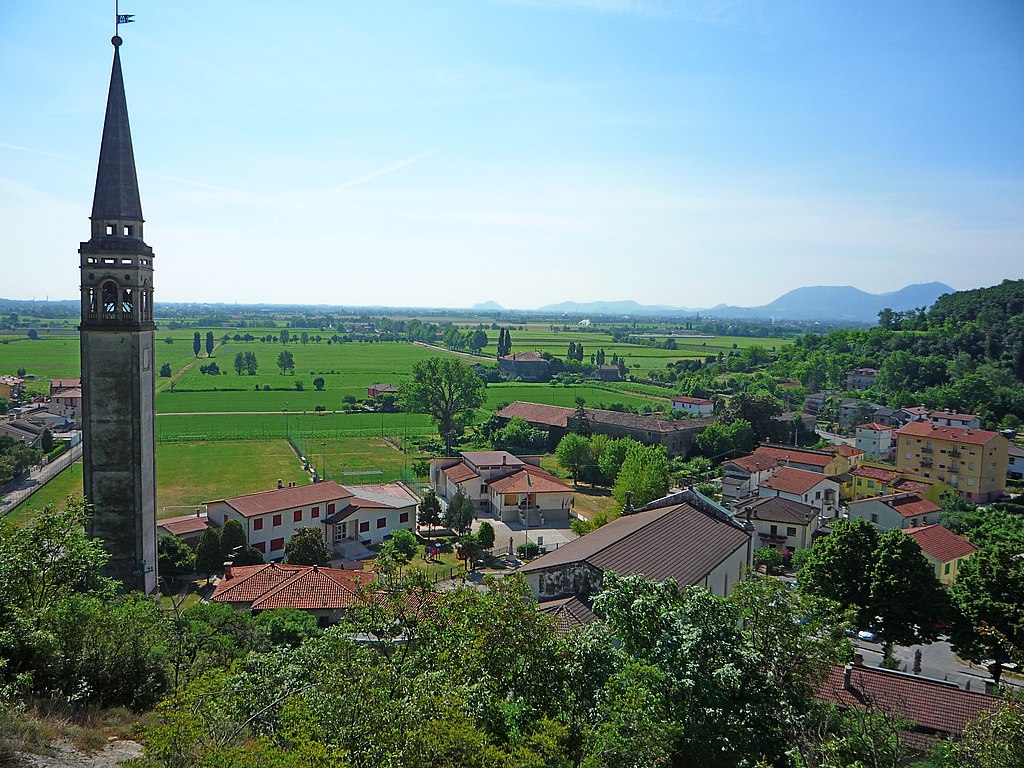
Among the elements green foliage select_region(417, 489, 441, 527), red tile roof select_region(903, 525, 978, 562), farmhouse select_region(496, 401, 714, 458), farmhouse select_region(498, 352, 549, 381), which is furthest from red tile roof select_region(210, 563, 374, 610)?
farmhouse select_region(498, 352, 549, 381)

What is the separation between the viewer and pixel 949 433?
4869 cm

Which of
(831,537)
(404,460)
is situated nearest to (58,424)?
(404,460)

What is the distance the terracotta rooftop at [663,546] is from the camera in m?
18.9

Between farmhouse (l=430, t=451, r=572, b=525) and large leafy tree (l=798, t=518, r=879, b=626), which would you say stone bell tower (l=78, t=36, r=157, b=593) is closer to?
farmhouse (l=430, t=451, r=572, b=525)

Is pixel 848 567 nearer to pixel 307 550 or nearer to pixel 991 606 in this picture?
pixel 991 606

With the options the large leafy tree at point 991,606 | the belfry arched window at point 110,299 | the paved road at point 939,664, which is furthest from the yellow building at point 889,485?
the belfry arched window at point 110,299

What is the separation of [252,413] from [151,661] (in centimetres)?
6682

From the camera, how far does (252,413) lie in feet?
245

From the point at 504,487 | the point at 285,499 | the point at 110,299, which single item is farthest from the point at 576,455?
the point at 110,299

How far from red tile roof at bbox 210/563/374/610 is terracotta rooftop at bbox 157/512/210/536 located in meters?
6.39

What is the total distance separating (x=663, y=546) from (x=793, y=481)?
23178mm

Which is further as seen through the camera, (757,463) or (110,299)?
(757,463)

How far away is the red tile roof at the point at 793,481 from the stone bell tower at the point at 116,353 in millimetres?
32661

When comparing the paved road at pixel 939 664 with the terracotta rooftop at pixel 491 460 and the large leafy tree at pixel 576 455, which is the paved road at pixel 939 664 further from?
the large leafy tree at pixel 576 455
